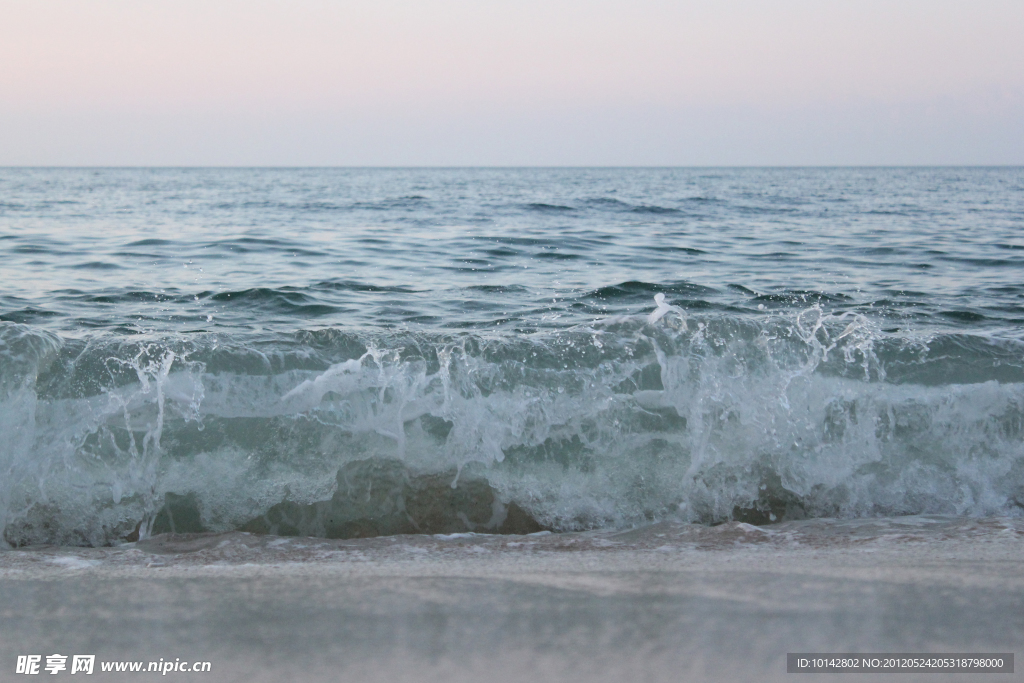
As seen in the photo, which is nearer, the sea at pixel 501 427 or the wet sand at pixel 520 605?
the wet sand at pixel 520 605

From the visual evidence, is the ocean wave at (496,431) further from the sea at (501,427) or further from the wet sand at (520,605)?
the wet sand at (520,605)

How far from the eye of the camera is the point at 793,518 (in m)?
3.60

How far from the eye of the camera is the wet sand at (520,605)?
196 centimetres

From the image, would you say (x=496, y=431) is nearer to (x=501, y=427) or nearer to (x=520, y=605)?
(x=501, y=427)

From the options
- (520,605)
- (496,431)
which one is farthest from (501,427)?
(520,605)

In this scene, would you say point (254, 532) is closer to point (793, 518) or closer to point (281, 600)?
point (281, 600)

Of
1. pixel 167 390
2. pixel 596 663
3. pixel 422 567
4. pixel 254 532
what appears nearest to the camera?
pixel 596 663

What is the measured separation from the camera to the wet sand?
1956 mm

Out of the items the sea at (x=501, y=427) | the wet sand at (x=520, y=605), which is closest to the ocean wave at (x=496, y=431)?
the sea at (x=501, y=427)

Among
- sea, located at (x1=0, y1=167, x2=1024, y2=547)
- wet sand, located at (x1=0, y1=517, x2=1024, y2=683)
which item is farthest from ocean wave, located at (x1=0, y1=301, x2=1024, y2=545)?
wet sand, located at (x1=0, y1=517, x2=1024, y2=683)

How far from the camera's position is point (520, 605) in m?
2.27

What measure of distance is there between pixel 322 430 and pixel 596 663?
2307mm

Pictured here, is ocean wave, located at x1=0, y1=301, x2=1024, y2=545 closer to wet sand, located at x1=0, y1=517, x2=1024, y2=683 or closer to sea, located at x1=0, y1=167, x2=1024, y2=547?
sea, located at x1=0, y1=167, x2=1024, y2=547

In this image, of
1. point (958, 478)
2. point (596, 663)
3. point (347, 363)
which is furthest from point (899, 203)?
point (596, 663)
